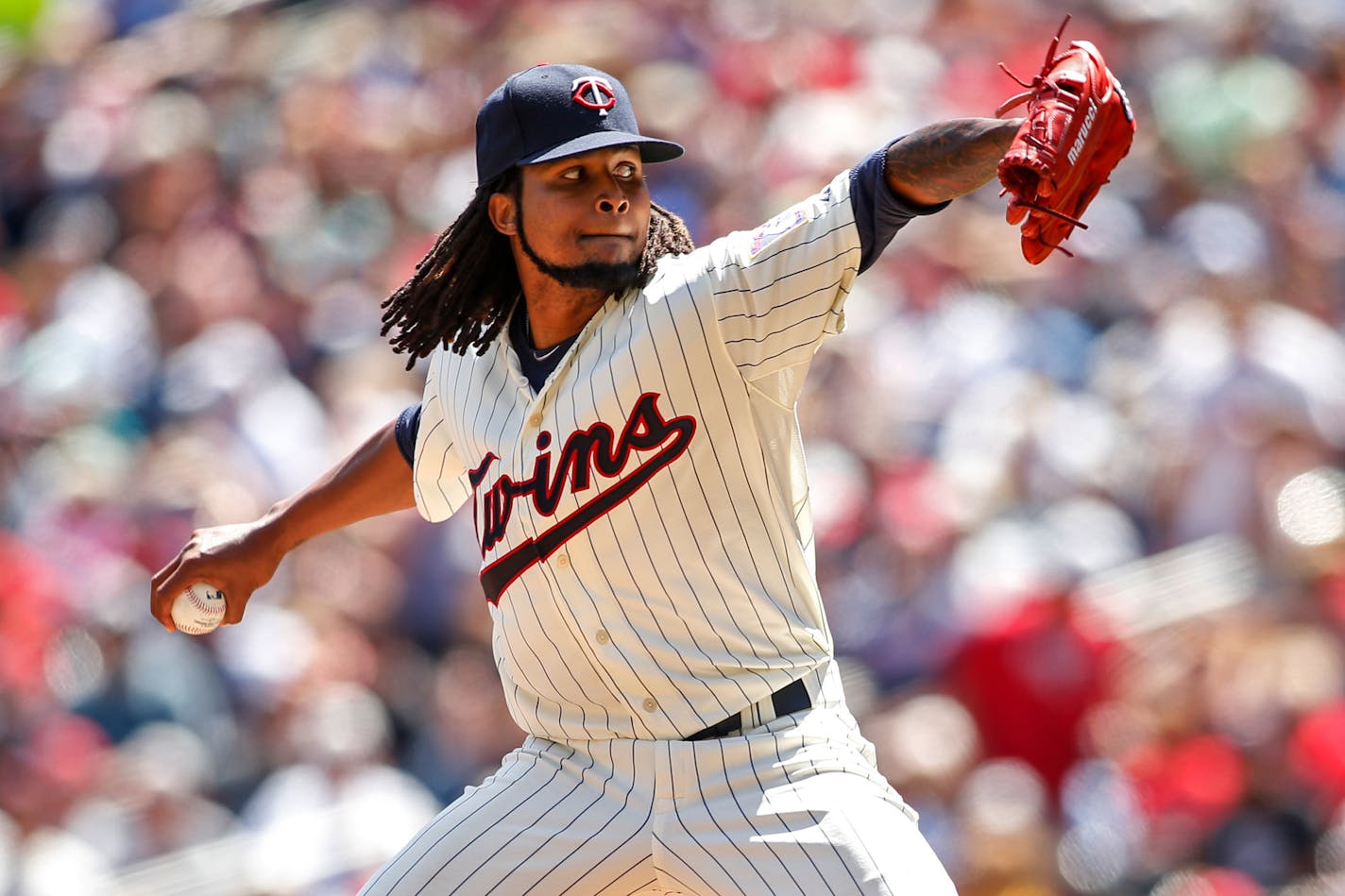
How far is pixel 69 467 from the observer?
6.77 meters

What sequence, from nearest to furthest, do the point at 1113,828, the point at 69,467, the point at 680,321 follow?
the point at 680,321, the point at 1113,828, the point at 69,467

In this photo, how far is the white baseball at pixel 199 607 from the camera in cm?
334

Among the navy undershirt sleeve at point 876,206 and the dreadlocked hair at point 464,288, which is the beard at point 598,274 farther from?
the navy undershirt sleeve at point 876,206

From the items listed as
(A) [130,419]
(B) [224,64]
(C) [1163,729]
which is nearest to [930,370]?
(C) [1163,729]

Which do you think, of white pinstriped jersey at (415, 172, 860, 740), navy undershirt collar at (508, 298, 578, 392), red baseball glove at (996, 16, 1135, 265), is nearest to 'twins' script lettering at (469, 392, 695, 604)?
white pinstriped jersey at (415, 172, 860, 740)

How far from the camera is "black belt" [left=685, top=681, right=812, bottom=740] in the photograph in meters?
2.87

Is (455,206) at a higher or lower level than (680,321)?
higher

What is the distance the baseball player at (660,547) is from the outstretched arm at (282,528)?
380 mm

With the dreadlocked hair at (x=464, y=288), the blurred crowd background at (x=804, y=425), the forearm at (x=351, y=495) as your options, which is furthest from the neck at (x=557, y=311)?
the blurred crowd background at (x=804, y=425)

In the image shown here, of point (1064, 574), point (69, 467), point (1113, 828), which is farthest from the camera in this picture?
point (69, 467)

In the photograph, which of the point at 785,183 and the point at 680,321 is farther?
the point at 785,183

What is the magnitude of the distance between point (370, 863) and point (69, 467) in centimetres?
218

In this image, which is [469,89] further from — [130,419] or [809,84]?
[130,419]

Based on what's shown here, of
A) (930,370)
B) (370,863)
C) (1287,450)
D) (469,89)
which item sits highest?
(469,89)
